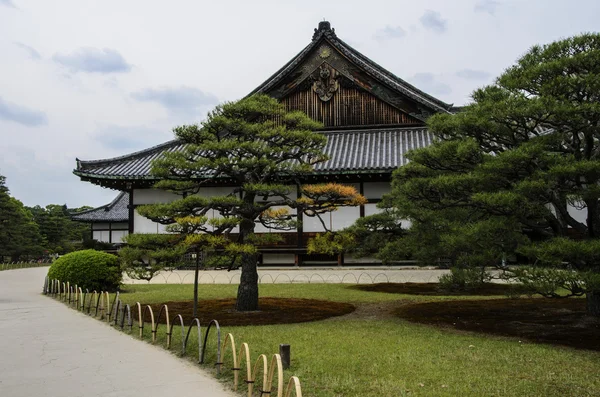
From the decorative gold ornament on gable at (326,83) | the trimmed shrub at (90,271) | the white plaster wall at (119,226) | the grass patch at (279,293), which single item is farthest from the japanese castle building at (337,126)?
the white plaster wall at (119,226)

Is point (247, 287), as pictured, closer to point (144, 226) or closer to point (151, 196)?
point (144, 226)

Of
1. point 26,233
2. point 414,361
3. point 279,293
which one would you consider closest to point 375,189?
point 279,293

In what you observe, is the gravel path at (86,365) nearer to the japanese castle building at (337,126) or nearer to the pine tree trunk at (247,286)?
the pine tree trunk at (247,286)

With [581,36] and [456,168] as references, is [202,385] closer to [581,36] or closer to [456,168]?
[456,168]

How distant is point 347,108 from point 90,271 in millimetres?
14963

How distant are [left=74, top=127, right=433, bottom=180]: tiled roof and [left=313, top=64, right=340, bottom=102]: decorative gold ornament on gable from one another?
1970 mm

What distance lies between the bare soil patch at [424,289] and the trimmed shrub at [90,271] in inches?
358

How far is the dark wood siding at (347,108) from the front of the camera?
26.8 meters

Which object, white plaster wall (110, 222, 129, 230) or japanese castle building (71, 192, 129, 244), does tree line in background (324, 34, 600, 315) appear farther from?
white plaster wall (110, 222, 129, 230)

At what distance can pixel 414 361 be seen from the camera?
811cm

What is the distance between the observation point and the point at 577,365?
7.95 m

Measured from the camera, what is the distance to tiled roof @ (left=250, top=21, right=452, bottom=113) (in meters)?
25.7

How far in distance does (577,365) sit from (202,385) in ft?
18.6

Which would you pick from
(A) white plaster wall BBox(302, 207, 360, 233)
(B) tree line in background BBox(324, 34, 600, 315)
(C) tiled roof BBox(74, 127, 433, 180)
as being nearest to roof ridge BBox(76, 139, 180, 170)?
(C) tiled roof BBox(74, 127, 433, 180)
